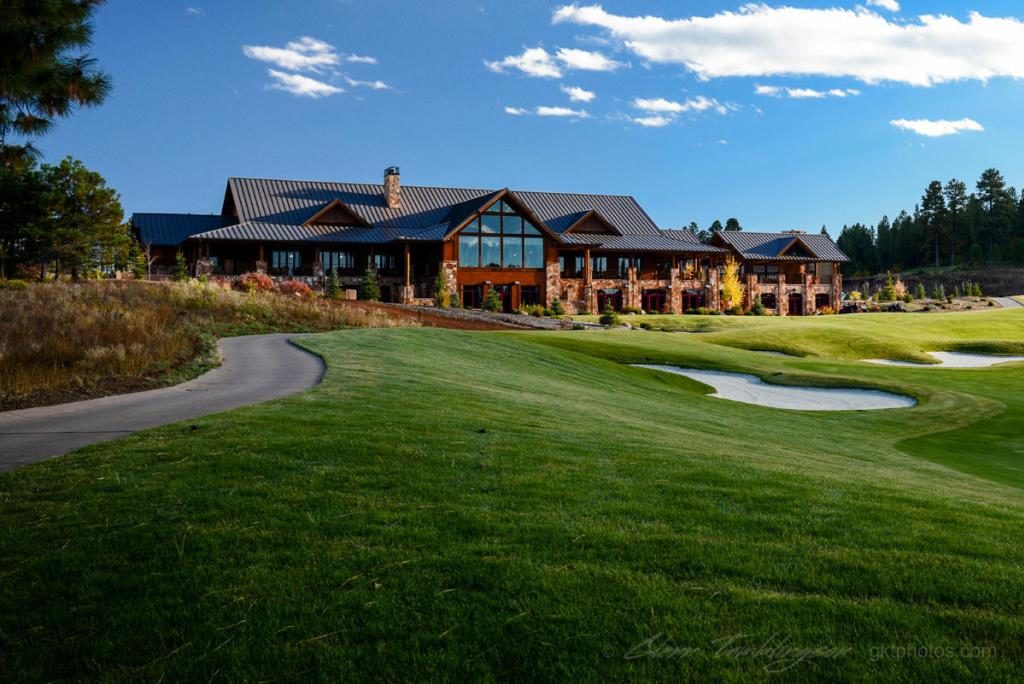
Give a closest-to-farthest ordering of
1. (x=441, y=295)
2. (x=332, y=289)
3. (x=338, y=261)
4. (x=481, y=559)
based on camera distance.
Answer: (x=481, y=559) < (x=332, y=289) < (x=441, y=295) < (x=338, y=261)

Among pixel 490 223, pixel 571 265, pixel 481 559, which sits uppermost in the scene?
pixel 490 223

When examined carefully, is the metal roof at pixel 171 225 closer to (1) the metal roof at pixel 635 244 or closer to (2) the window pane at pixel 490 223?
(2) the window pane at pixel 490 223

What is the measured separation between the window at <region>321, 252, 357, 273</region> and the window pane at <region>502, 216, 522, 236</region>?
462 inches

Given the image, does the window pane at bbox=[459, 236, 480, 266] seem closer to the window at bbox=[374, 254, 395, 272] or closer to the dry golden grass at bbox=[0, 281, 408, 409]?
the window at bbox=[374, 254, 395, 272]

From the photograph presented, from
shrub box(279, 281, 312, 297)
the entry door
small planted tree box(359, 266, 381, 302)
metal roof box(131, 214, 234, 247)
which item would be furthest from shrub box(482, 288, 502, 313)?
the entry door

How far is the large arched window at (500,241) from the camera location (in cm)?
5788

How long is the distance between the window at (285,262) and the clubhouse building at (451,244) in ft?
0.24

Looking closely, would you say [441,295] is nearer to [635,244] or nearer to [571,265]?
[571,265]

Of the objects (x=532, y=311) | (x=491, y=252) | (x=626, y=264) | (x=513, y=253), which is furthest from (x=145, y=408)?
(x=626, y=264)

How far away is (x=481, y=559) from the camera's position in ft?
17.5

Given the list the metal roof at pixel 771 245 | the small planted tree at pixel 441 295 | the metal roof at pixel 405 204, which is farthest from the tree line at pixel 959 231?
the small planted tree at pixel 441 295

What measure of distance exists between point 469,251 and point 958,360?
106 ft

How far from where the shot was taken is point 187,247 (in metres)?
60.4

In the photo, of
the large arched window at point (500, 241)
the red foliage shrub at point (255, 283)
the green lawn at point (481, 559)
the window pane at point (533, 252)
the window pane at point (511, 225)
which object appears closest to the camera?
the green lawn at point (481, 559)
